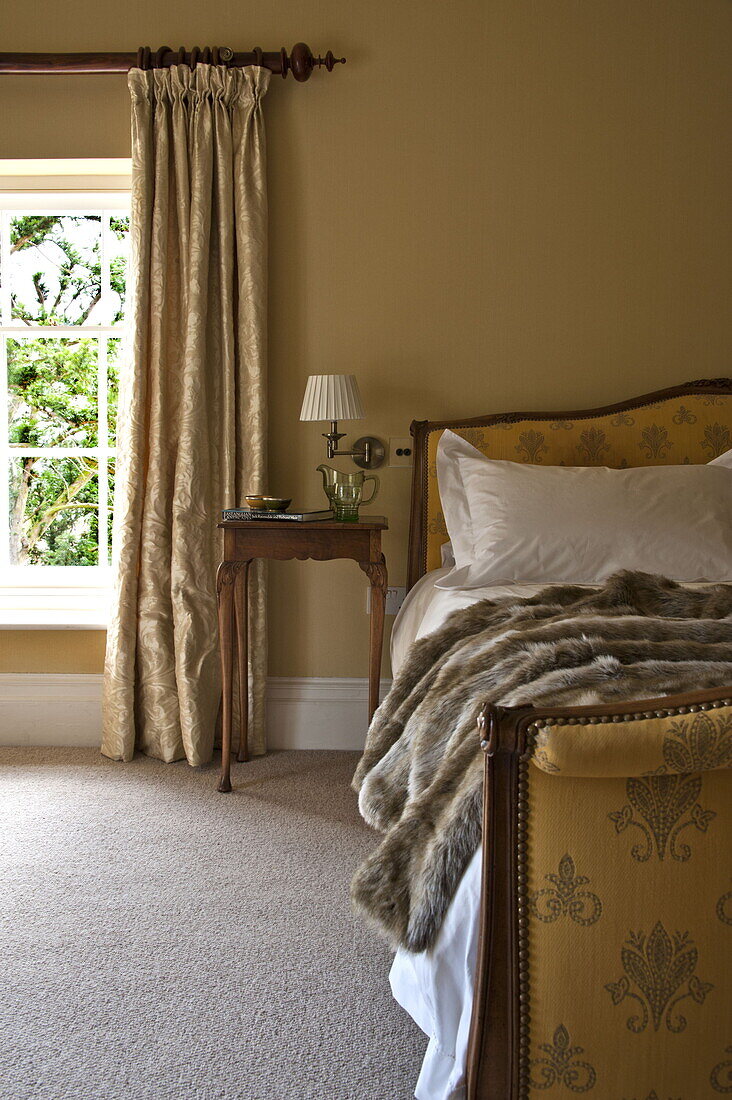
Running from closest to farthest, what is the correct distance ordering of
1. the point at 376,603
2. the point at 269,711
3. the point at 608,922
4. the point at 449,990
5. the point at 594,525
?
the point at 608,922 → the point at 449,990 → the point at 594,525 → the point at 376,603 → the point at 269,711

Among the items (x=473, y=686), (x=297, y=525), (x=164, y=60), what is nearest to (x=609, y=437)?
(x=297, y=525)

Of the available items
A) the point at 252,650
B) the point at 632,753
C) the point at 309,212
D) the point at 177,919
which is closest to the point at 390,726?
the point at 177,919

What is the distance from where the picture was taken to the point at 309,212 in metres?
3.09

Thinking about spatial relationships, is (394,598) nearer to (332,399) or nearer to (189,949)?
(332,399)

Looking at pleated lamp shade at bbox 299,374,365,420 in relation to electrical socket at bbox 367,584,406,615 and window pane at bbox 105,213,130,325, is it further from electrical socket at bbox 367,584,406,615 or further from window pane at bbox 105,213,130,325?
window pane at bbox 105,213,130,325

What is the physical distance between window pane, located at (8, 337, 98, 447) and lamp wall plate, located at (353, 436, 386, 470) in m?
1.10

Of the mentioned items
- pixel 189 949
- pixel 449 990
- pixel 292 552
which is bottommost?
pixel 189 949

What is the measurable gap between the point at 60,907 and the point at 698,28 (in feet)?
11.4

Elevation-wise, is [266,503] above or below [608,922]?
above

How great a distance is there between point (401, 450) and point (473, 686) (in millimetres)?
1723

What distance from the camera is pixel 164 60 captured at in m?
2.96

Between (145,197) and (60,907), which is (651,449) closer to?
(145,197)

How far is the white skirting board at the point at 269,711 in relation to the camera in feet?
10.5

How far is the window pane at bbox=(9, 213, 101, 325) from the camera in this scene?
11.0 ft
